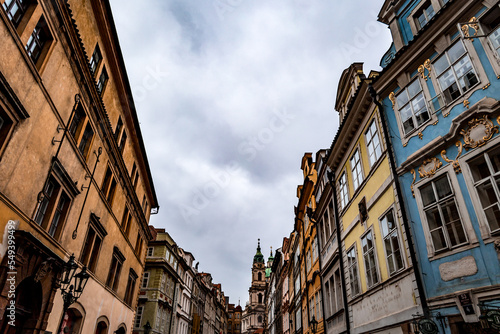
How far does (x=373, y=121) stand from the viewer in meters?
13.2

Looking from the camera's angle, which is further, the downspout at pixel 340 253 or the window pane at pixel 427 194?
the downspout at pixel 340 253

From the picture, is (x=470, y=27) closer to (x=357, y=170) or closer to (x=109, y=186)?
(x=357, y=170)

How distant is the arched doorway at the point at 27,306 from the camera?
32.3ft

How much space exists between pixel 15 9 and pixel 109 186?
33.8 ft

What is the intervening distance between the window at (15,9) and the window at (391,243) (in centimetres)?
1223

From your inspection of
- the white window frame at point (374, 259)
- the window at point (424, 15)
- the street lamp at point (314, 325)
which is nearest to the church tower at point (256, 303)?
the street lamp at point (314, 325)

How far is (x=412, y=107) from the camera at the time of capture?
1077 centimetres

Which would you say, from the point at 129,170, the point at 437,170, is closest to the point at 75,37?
the point at 129,170

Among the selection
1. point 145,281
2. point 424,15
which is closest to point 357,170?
point 424,15

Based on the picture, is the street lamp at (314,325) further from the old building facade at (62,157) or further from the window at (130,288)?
the window at (130,288)

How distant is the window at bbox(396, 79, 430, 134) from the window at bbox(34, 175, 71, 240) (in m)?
12.0

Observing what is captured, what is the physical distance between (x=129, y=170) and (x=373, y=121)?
595 inches

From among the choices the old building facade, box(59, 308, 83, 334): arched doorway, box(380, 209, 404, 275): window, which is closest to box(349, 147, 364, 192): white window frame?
box(380, 209, 404, 275): window

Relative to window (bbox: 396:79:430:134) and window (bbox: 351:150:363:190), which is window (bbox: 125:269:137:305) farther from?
window (bbox: 396:79:430:134)
